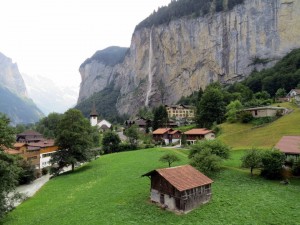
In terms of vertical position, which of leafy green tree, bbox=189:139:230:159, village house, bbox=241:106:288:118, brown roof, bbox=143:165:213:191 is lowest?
brown roof, bbox=143:165:213:191

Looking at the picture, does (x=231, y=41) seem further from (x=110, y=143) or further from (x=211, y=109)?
(x=110, y=143)

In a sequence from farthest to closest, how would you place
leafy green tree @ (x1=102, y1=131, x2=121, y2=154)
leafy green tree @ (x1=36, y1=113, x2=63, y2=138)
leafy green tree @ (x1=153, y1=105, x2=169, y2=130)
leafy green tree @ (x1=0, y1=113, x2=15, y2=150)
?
leafy green tree @ (x1=36, y1=113, x2=63, y2=138)
leafy green tree @ (x1=153, y1=105, x2=169, y2=130)
leafy green tree @ (x1=102, y1=131, x2=121, y2=154)
leafy green tree @ (x1=0, y1=113, x2=15, y2=150)

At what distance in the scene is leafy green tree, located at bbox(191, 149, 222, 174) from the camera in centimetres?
4062

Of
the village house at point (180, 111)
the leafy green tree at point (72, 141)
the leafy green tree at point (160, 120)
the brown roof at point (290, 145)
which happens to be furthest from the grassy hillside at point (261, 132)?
the village house at point (180, 111)

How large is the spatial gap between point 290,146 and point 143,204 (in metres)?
23.5

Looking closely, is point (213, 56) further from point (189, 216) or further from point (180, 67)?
point (189, 216)

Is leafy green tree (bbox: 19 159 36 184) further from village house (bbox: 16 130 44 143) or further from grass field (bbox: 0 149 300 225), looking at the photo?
village house (bbox: 16 130 44 143)

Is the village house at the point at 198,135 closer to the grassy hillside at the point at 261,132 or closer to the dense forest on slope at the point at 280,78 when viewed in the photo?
the grassy hillside at the point at 261,132

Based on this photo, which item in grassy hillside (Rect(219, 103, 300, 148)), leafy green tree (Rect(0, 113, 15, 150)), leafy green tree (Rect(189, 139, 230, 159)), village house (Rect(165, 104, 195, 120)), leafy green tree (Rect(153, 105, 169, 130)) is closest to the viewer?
leafy green tree (Rect(0, 113, 15, 150))

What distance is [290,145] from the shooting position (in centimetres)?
4438

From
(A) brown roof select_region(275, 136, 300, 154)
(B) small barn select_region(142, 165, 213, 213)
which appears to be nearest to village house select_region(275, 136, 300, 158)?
(A) brown roof select_region(275, 136, 300, 154)

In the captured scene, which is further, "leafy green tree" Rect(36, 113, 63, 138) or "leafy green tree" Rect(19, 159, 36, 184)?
"leafy green tree" Rect(36, 113, 63, 138)

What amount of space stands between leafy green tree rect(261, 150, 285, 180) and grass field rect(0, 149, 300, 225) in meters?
1.55

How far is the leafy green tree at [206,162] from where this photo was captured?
4062 cm
